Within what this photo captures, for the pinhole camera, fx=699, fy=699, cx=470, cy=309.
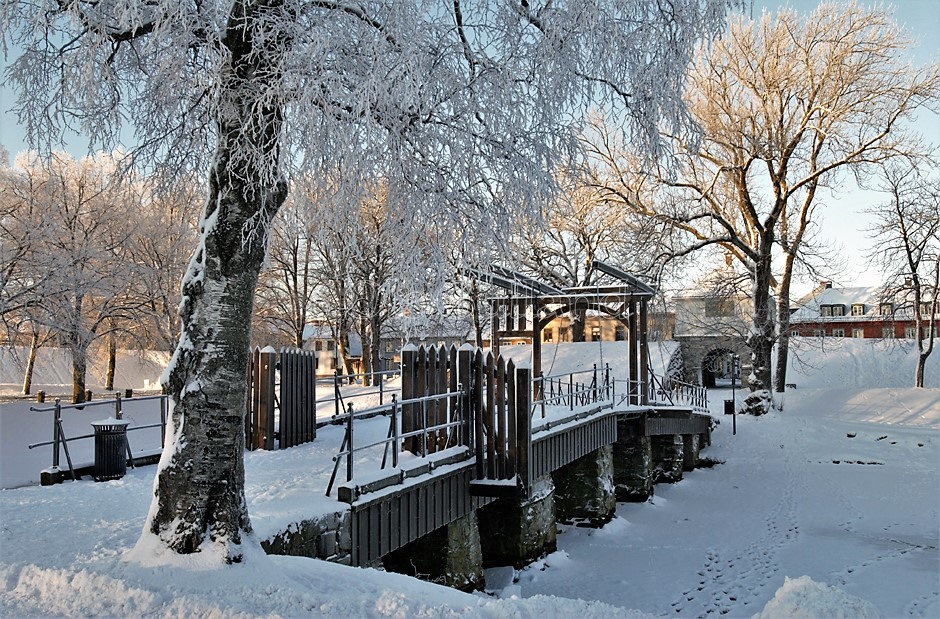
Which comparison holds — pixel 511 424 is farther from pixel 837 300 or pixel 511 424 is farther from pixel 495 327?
pixel 837 300

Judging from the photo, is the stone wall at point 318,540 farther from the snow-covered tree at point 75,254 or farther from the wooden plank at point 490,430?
the snow-covered tree at point 75,254

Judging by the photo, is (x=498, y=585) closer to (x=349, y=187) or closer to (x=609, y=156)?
(x=349, y=187)

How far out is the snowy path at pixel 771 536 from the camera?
426 inches

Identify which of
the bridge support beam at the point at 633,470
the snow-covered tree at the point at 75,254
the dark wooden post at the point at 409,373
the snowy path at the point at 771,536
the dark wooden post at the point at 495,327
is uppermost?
the snow-covered tree at the point at 75,254

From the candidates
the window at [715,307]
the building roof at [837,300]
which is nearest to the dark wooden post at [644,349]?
the window at [715,307]

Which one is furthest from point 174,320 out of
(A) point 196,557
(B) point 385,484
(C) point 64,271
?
(A) point 196,557

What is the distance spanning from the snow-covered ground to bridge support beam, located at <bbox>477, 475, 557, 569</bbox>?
0.96 ft

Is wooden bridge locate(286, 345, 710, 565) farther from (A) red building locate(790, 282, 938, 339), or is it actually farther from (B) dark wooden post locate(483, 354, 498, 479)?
(A) red building locate(790, 282, 938, 339)

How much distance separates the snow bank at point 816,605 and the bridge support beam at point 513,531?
→ 23.8 ft

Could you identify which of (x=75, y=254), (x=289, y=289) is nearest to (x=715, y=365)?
(x=289, y=289)

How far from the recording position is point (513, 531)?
11.5 metres

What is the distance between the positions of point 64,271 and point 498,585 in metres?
17.0

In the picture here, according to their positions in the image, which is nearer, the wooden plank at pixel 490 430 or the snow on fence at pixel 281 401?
the wooden plank at pixel 490 430

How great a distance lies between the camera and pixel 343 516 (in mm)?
6453
